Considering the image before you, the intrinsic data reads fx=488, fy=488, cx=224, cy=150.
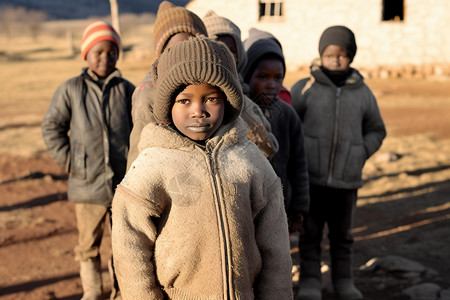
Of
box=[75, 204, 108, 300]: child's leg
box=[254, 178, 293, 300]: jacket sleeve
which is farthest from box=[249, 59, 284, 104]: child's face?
box=[75, 204, 108, 300]: child's leg

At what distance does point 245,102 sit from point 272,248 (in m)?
0.84

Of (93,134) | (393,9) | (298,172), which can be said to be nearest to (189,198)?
(298,172)

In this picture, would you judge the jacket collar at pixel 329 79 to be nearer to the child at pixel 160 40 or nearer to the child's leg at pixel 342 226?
the child's leg at pixel 342 226

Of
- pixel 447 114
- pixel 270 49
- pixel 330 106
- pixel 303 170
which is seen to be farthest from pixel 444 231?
pixel 447 114

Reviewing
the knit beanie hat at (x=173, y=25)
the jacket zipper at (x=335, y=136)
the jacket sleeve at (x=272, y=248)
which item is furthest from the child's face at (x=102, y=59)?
the jacket sleeve at (x=272, y=248)

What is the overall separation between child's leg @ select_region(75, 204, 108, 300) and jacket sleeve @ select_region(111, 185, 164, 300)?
5.98 feet

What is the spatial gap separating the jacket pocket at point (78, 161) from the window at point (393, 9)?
20.0m

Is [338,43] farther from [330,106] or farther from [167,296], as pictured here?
[167,296]

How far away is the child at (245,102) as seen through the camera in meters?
2.35

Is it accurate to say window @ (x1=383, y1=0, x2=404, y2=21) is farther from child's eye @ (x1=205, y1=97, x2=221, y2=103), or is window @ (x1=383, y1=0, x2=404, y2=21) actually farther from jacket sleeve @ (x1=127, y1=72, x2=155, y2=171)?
child's eye @ (x1=205, y1=97, x2=221, y2=103)

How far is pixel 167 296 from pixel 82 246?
6.25ft

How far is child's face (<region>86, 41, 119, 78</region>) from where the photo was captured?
11.3 feet

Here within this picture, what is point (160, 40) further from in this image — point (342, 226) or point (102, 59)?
point (342, 226)

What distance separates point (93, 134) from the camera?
3375 mm
